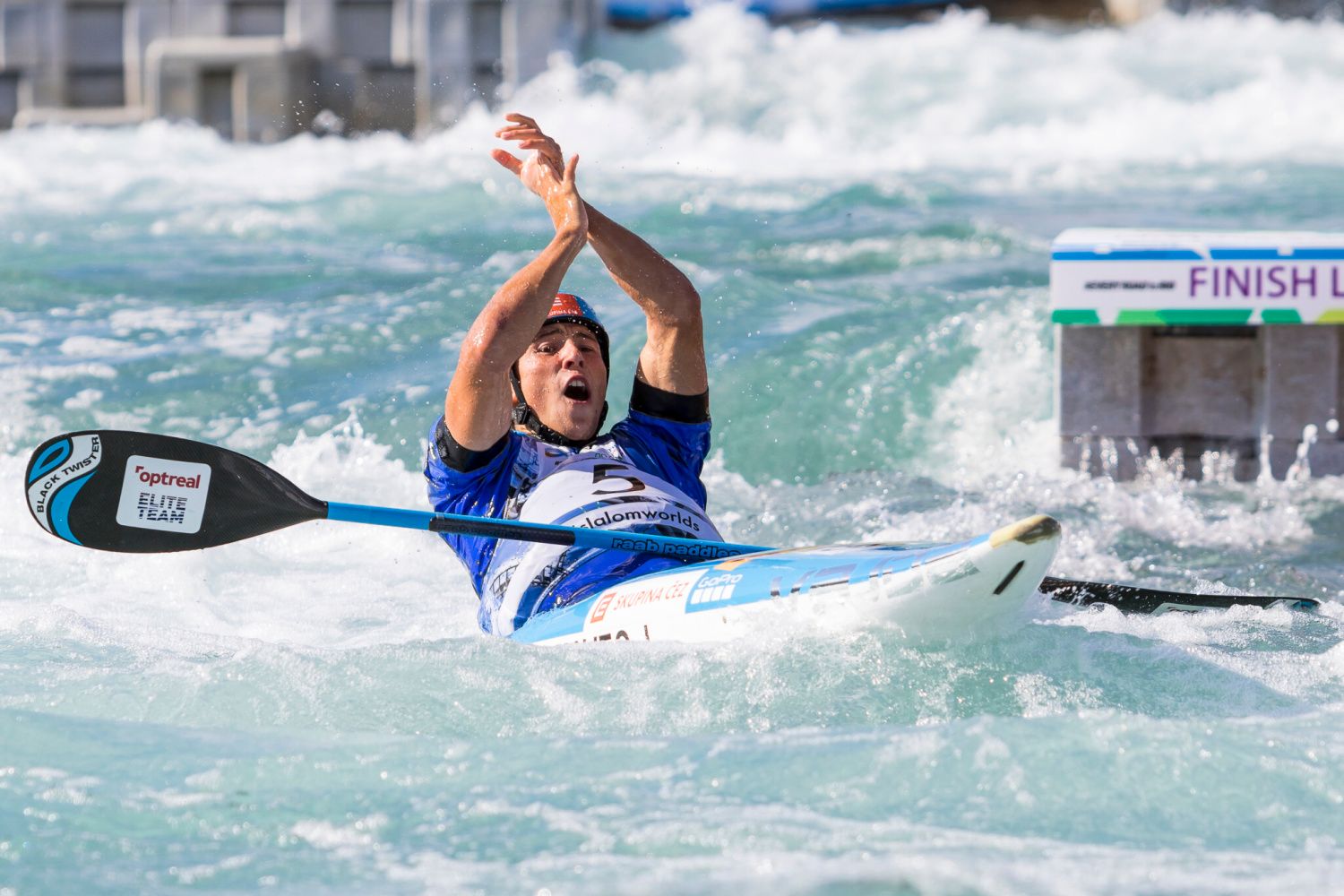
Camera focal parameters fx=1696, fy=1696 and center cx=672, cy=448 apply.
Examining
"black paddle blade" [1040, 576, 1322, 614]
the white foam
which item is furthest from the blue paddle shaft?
the white foam

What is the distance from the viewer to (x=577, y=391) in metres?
4.11

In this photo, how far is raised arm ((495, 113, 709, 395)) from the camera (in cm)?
413

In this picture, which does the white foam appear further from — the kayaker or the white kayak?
the white kayak

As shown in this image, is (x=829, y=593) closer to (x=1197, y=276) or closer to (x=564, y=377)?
(x=564, y=377)

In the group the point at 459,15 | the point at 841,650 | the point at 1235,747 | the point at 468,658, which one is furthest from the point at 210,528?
the point at 459,15

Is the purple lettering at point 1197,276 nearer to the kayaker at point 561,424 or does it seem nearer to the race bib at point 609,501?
the kayaker at point 561,424

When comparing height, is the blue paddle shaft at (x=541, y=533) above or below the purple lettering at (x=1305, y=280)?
below

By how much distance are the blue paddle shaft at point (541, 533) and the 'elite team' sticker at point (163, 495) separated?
35cm

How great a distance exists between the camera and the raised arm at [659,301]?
13.5 ft

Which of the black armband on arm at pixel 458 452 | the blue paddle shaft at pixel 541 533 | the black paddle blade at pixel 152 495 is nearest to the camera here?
the blue paddle shaft at pixel 541 533

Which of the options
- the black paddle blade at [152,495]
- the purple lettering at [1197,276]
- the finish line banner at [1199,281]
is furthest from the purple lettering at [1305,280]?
the black paddle blade at [152,495]

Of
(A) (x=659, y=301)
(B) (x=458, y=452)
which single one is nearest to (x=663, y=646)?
(B) (x=458, y=452)

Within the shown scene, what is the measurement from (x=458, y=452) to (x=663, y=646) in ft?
2.32

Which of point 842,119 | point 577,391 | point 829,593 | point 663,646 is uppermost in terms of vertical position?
point 842,119
